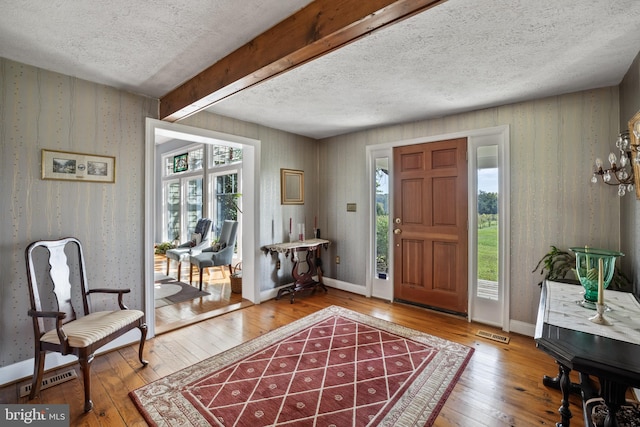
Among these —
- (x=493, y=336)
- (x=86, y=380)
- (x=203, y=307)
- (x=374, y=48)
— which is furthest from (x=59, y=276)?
(x=493, y=336)

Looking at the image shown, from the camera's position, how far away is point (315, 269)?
4.54 m

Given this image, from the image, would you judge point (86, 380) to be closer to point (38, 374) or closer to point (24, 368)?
point (38, 374)

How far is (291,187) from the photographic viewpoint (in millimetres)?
4363

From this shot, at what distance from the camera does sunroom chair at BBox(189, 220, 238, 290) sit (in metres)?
4.31

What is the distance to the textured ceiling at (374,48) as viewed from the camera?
1582mm

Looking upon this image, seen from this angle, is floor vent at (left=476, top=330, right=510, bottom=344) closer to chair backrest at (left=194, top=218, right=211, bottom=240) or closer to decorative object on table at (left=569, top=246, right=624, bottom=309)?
decorative object on table at (left=569, top=246, right=624, bottom=309)

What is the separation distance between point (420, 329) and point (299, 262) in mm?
1940

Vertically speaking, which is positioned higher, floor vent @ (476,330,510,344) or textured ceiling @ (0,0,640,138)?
textured ceiling @ (0,0,640,138)

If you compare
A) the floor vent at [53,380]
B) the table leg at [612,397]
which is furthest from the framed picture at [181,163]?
the table leg at [612,397]

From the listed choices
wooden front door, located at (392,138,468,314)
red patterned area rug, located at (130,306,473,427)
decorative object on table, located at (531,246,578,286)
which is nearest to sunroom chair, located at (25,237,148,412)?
red patterned area rug, located at (130,306,473,427)

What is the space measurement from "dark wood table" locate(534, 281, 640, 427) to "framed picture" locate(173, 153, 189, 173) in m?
7.12

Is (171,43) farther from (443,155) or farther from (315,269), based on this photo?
(315,269)

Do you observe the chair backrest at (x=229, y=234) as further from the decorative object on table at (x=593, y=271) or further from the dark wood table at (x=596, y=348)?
the decorative object on table at (x=593, y=271)

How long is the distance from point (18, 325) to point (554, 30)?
14.0 ft
